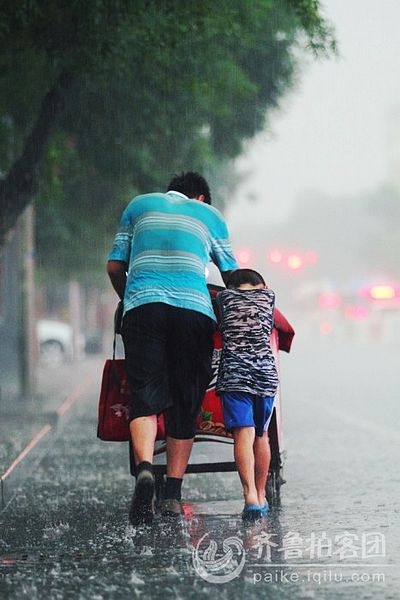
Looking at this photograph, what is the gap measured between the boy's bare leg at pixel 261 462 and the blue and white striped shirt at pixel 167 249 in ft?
2.49

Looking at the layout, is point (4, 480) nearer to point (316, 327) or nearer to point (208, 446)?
point (208, 446)

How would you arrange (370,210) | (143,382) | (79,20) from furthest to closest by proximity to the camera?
(370,210)
(79,20)
(143,382)

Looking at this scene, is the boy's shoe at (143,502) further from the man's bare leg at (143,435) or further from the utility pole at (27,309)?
the utility pole at (27,309)

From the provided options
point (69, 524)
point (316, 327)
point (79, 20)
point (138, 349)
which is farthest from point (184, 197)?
point (316, 327)

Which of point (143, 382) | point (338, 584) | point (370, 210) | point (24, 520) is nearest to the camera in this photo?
point (338, 584)

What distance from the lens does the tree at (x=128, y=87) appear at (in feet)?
42.4

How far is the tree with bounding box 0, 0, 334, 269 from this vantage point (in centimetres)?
1292

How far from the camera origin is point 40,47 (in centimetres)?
1370

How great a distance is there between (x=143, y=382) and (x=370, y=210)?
115246mm

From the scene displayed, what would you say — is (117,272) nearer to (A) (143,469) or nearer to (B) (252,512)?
(A) (143,469)

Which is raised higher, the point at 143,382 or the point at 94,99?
the point at 94,99

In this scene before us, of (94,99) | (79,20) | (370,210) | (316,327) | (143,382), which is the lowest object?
(143,382)

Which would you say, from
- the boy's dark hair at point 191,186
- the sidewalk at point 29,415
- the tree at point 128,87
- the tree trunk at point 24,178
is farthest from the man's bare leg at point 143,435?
the tree trunk at point 24,178

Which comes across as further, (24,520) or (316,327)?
(316,327)
